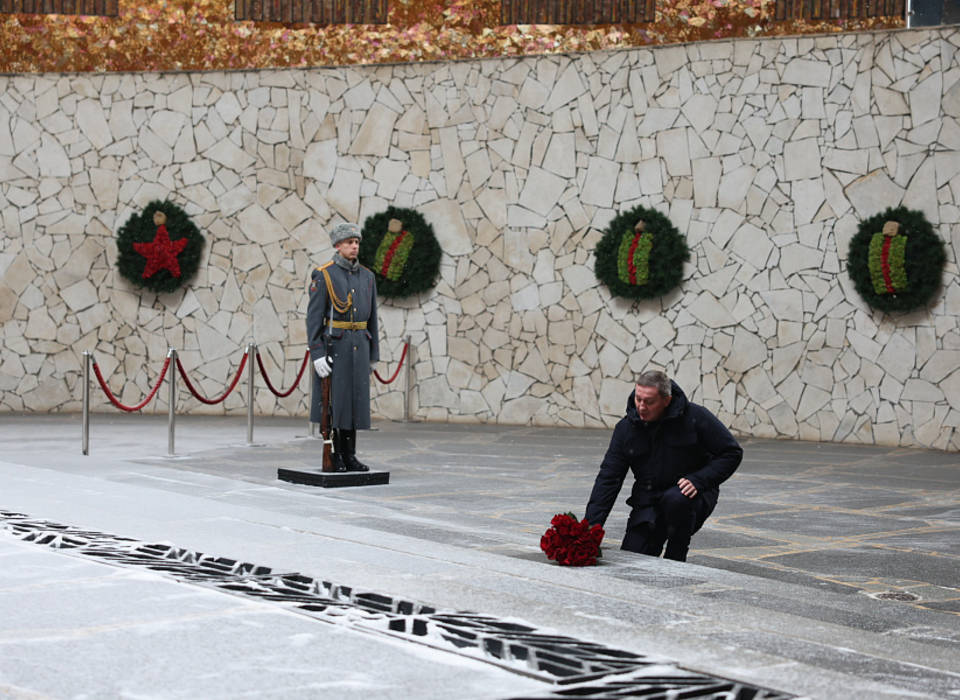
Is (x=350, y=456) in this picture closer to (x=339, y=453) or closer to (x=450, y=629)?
(x=339, y=453)

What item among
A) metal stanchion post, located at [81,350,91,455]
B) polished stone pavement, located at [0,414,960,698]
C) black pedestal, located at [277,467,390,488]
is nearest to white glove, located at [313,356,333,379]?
black pedestal, located at [277,467,390,488]

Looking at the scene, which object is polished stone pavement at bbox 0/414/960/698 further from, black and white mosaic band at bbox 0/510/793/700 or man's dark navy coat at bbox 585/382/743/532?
man's dark navy coat at bbox 585/382/743/532

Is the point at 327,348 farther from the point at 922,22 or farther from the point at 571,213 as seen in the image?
the point at 922,22

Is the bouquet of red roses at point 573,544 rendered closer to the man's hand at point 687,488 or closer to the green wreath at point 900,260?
the man's hand at point 687,488

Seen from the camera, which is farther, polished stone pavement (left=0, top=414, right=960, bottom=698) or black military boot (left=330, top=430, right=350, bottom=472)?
black military boot (left=330, top=430, right=350, bottom=472)

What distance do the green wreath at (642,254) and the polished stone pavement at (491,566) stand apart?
2823 millimetres

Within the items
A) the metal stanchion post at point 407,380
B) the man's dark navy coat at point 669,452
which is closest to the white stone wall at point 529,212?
the metal stanchion post at point 407,380

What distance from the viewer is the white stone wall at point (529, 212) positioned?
13508 mm

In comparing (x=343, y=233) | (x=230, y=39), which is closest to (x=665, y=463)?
(x=343, y=233)

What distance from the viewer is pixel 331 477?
9.41m

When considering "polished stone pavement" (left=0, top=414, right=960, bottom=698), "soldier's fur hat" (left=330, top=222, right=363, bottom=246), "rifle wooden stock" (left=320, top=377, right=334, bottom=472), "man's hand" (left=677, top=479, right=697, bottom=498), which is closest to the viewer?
"polished stone pavement" (left=0, top=414, right=960, bottom=698)

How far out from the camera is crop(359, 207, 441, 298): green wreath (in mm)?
15500

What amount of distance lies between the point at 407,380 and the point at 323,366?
600 centimetres

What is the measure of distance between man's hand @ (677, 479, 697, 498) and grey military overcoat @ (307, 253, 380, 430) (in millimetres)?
3690
